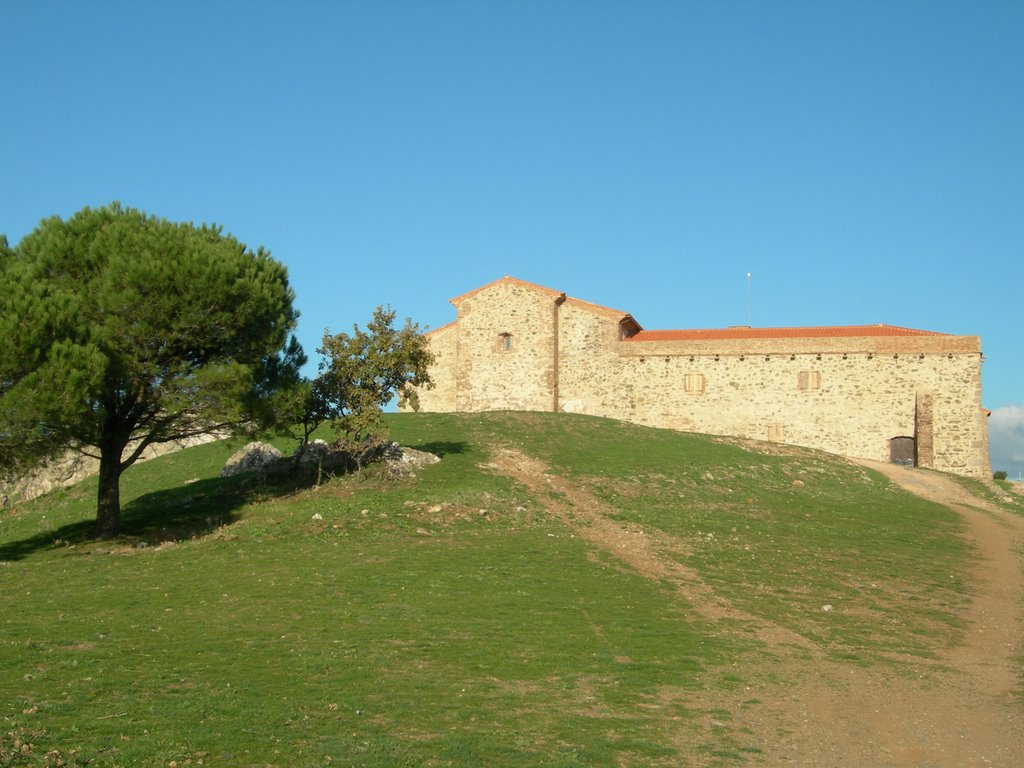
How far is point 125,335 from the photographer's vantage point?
2578 cm

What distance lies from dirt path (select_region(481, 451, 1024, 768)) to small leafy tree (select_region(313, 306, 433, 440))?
35.7ft

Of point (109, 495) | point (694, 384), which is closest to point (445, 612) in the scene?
point (109, 495)

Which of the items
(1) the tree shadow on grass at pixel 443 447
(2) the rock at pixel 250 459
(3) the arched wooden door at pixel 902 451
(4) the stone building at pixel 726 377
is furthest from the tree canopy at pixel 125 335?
(3) the arched wooden door at pixel 902 451

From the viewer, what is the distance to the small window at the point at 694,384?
51.5 meters

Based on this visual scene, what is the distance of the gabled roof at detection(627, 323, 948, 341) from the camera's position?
50656 millimetres

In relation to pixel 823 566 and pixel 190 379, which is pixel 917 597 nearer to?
pixel 823 566

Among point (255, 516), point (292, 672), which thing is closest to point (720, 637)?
point (292, 672)

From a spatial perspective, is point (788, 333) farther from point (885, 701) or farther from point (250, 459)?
point (885, 701)

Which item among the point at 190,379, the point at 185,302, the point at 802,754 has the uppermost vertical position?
the point at 185,302

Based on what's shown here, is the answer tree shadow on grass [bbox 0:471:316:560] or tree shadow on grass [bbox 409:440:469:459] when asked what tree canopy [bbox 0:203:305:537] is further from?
tree shadow on grass [bbox 409:440:469:459]

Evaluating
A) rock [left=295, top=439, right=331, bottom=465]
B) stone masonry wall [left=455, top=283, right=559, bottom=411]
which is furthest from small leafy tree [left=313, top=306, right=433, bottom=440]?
stone masonry wall [left=455, top=283, right=559, bottom=411]

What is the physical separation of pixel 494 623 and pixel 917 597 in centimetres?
1071

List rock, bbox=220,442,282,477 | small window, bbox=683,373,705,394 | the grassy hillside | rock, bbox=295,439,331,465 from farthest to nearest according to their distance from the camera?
1. small window, bbox=683,373,705,394
2. rock, bbox=220,442,282,477
3. rock, bbox=295,439,331,465
4. the grassy hillside

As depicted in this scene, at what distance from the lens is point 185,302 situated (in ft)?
85.3
